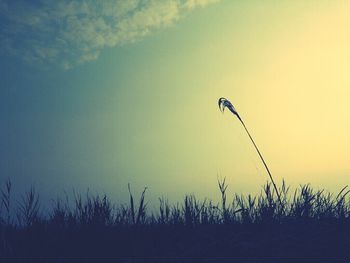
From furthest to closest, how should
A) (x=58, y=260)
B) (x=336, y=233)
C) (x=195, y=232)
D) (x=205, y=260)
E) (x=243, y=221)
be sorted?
(x=243, y=221)
(x=195, y=232)
(x=336, y=233)
(x=58, y=260)
(x=205, y=260)

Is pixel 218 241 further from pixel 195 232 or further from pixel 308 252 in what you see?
pixel 308 252

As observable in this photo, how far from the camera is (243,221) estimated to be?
12.4 ft

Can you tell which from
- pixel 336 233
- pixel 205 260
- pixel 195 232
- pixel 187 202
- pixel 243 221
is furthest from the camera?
pixel 187 202

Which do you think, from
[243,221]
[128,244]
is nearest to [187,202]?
[243,221]

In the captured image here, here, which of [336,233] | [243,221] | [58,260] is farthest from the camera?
[243,221]

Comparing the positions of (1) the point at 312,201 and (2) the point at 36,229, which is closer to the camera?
(2) the point at 36,229

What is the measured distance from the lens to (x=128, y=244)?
10.6 feet

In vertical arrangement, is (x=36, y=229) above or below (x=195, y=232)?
above

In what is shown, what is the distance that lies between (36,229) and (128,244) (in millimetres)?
1158

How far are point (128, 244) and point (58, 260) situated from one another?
0.58 meters

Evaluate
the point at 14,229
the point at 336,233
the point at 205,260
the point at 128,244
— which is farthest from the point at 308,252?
the point at 14,229

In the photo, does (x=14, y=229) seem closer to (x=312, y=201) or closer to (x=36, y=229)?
(x=36, y=229)

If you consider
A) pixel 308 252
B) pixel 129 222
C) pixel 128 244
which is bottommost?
pixel 308 252

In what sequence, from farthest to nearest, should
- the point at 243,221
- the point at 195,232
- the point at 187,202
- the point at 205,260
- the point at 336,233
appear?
the point at 187,202
the point at 243,221
the point at 195,232
the point at 336,233
the point at 205,260
